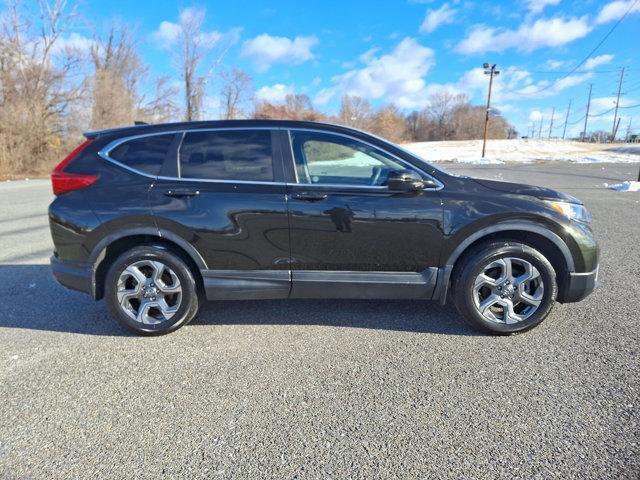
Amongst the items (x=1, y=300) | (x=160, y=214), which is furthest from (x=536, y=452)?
(x=1, y=300)

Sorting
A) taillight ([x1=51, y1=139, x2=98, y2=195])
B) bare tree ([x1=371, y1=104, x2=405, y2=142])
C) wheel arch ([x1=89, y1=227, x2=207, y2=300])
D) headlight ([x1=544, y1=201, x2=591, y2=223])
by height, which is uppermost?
bare tree ([x1=371, y1=104, x2=405, y2=142])

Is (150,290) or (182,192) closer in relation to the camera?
(182,192)

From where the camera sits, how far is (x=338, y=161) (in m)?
3.31

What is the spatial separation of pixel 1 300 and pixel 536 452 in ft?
16.6

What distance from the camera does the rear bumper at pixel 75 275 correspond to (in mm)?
3262

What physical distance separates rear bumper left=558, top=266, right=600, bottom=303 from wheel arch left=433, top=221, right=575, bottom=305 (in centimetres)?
4

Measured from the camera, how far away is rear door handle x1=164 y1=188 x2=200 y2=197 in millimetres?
3150

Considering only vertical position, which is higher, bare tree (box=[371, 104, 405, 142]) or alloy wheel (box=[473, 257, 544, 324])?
bare tree (box=[371, 104, 405, 142])

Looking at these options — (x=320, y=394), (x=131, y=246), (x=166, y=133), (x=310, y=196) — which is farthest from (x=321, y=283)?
(x=166, y=133)

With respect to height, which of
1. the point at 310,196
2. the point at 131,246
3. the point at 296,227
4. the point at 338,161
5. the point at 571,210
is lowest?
the point at 131,246

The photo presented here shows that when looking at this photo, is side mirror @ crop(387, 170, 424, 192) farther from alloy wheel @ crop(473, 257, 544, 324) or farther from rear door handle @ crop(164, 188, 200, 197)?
rear door handle @ crop(164, 188, 200, 197)

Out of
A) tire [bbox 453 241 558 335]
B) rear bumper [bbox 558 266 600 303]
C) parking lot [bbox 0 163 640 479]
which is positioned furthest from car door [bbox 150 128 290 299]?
rear bumper [bbox 558 266 600 303]

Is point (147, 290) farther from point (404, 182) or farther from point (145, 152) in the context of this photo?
point (404, 182)

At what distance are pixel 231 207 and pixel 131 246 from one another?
1.03 m
